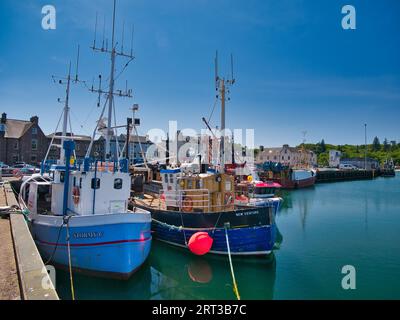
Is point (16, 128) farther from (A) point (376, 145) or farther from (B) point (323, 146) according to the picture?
(A) point (376, 145)

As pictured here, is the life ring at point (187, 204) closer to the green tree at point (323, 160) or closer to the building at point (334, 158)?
the building at point (334, 158)

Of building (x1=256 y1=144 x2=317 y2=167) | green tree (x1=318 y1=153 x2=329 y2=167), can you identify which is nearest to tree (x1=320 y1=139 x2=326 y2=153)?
green tree (x1=318 y1=153 x2=329 y2=167)

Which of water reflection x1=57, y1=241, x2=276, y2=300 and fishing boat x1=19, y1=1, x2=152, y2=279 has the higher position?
fishing boat x1=19, y1=1, x2=152, y2=279

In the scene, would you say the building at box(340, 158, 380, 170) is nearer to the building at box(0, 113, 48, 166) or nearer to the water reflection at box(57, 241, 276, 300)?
the building at box(0, 113, 48, 166)

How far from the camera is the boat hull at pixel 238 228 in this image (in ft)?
44.0

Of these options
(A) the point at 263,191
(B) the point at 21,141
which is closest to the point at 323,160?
(A) the point at 263,191

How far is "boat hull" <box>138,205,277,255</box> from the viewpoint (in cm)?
1341

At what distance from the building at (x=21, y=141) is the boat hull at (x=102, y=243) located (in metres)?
45.6

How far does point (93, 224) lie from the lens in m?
10.4

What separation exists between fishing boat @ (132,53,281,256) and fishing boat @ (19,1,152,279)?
3.07 meters

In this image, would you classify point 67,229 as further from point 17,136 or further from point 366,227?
point 17,136

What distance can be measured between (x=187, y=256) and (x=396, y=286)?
30.8 feet

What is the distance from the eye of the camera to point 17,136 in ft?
159

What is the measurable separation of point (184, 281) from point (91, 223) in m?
4.71
